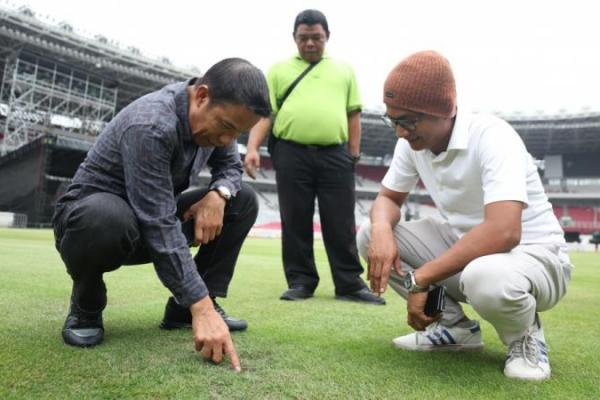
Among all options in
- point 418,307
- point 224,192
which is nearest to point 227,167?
point 224,192

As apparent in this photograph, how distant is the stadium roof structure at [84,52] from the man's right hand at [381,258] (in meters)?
24.3

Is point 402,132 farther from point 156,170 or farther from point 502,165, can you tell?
point 156,170

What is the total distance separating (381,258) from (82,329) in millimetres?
1098

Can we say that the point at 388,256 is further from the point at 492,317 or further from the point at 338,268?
the point at 338,268

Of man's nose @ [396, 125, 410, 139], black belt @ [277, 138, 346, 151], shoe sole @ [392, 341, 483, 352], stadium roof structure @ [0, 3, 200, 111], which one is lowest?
shoe sole @ [392, 341, 483, 352]

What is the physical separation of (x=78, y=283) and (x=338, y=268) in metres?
1.92

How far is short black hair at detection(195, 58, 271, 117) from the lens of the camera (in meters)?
1.51

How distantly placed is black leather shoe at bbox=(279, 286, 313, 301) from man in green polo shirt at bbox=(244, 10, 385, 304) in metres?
0.01

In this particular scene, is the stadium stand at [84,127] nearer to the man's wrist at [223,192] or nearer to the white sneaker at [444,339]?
the man's wrist at [223,192]

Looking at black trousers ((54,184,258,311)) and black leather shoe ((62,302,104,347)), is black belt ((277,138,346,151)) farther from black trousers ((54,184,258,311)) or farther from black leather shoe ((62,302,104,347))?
black leather shoe ((62,302,104,347))

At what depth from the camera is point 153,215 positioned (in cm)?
154

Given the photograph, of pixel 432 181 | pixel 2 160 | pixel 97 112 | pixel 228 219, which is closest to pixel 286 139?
pixel 228 219

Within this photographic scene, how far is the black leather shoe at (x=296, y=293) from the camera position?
321cm

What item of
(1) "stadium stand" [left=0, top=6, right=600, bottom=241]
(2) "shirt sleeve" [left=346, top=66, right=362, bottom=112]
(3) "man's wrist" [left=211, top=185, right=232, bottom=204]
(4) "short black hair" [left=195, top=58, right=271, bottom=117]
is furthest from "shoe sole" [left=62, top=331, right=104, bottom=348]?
(1) "stadium stand" [left=0, top=6, right=600, bottom=241]
